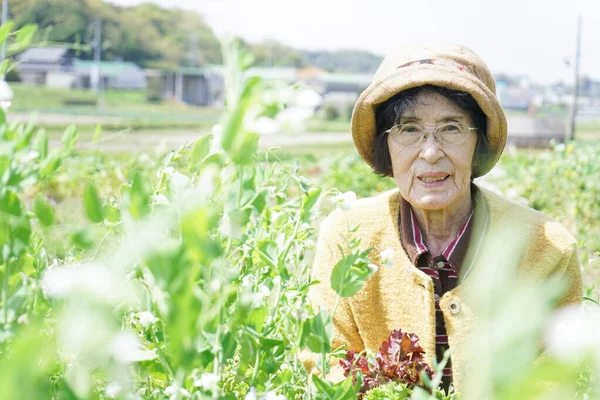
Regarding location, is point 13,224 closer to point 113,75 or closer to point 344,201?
point 344,201

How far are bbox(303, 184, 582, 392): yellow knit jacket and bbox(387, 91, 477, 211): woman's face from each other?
4.6 inches

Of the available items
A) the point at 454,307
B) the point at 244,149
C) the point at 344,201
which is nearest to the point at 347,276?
the point at 344,201

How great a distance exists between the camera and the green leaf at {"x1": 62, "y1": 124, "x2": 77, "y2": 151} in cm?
68

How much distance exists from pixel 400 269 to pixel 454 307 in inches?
7.2

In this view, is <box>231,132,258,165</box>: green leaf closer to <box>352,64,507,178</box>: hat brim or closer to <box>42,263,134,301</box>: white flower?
<box>42,263,134,301</box>: white flower

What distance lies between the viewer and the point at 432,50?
1.75 m

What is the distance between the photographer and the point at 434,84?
166cm

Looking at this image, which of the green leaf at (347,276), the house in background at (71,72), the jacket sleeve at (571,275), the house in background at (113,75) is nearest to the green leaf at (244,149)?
the green leaf at (347,276)

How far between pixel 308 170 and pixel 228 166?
23.8 feet

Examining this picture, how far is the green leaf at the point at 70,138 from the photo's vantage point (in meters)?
0.68

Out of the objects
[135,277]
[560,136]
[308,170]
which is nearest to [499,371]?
[135,277]

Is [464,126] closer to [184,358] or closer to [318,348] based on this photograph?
[318,348]

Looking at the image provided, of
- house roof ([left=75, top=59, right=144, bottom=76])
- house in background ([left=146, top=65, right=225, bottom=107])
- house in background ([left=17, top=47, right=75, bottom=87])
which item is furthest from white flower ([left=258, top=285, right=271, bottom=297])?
house in background ([left=146, top=65, right=225, bottom=107])

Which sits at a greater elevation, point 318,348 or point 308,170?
point 318,348
